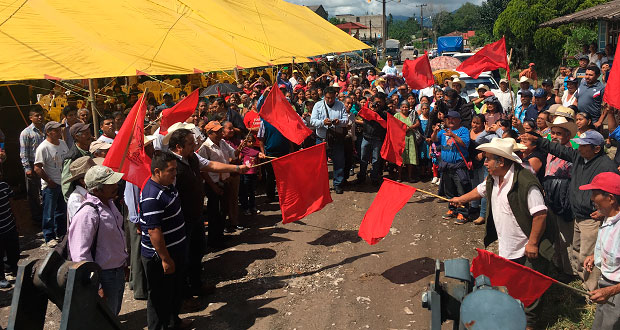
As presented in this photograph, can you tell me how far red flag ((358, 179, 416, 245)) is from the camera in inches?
228

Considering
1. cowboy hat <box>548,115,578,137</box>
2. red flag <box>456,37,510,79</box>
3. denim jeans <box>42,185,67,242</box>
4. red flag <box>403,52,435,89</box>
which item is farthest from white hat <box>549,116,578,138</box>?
denim jeans <box>42,185,67,242</box>

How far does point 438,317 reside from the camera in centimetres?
255

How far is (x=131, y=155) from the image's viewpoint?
5.09 metres

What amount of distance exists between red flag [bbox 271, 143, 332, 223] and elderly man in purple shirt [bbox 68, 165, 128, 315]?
2.59 metres

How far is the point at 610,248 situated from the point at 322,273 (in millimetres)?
3408

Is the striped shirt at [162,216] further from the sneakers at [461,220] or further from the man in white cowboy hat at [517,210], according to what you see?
the sneakers at [461,220]

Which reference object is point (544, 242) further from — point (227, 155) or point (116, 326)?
point (227, 155)

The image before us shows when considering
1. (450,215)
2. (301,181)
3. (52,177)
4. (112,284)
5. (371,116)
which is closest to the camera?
(112,284)

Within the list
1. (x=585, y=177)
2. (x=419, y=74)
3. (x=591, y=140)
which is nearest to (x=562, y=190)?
(x=585, y=177)

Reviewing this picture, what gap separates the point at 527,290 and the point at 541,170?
8.03 ft

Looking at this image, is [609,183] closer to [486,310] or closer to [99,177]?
[486,310]

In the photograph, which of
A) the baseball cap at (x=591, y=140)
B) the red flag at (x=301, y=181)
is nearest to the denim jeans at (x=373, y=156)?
the red flag at (x=301, y=181)

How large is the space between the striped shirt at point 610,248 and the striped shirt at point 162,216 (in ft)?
11.4

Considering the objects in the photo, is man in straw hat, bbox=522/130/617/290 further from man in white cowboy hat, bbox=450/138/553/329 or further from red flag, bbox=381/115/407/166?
red flag, bbox=381/115/407/166
